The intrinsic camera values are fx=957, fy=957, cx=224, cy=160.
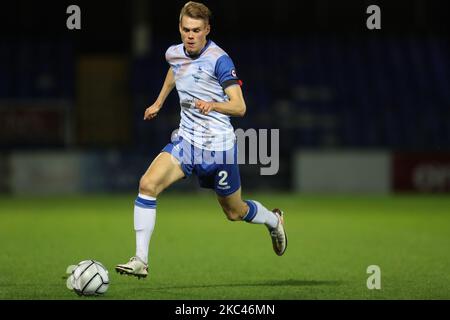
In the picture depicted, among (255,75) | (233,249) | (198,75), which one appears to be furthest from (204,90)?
(255,75)

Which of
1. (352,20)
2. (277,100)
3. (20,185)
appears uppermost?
(352,20)

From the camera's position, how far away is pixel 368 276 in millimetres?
8000

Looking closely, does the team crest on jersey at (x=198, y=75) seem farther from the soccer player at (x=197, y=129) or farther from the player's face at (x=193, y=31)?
the player's face at (x=193, y=31)

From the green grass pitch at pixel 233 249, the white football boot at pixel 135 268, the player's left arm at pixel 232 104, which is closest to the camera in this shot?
the white football boot at pixel 135 268

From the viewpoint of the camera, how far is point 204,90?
740 centimetres

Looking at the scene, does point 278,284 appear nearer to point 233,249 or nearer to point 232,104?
point 232,104

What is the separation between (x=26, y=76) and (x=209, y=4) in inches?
190

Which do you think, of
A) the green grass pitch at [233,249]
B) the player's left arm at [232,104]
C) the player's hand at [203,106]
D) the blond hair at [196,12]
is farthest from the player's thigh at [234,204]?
the blond hair at [196,12]

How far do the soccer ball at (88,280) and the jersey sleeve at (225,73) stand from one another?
65.3 inches

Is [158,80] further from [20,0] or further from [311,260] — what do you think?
[311,260]

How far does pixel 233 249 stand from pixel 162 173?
10.6ft

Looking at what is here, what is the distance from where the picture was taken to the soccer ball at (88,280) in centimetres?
671

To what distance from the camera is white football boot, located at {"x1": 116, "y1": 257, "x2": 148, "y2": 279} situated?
687cm
